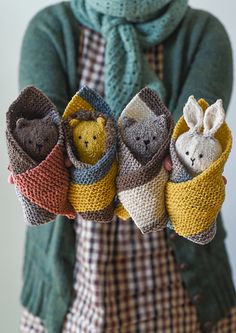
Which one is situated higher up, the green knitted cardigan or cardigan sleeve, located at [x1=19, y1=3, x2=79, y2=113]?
cardigan sleeve, located at [x1=19, y1=3, x2=79, y2=113]

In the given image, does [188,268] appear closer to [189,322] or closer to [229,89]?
[189,322]

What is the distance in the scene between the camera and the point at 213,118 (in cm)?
36

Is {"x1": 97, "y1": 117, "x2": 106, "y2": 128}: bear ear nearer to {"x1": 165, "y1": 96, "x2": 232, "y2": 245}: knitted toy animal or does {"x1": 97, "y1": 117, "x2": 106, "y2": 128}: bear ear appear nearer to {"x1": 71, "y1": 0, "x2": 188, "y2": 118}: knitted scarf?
{"x1": 165, "y1": 96, "x2": 232, "y2": 245}: knitted toy animal

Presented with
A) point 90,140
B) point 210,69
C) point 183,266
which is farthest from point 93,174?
point 183,266

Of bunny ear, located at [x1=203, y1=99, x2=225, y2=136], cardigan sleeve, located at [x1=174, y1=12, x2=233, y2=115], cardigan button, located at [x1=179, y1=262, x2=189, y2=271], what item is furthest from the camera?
cardigan button, located at [x1=179, y1=262, x2=189, y2=271]

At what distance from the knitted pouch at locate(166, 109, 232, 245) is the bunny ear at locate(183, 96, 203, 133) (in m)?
0.01

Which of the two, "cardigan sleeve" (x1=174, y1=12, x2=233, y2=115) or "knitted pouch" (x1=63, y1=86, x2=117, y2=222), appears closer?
"knitted pouch" (x1=63, y1=86, x2=117, y2=222)

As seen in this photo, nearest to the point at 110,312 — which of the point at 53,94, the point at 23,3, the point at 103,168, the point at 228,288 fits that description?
the point at 228,288

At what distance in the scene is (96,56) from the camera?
703 millimetres

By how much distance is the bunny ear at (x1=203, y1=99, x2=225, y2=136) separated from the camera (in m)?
0.35

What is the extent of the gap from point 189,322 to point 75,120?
476 mm

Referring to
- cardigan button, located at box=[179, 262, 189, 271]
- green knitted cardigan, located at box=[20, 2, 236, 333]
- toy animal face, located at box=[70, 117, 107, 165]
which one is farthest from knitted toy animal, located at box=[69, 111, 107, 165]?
cardigan button, located at box=[179, 262, 189, 271]

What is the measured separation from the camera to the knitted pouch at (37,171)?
36cm

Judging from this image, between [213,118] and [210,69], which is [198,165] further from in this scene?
[210,69]
